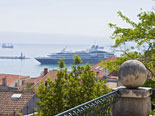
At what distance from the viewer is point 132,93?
7.51 meters

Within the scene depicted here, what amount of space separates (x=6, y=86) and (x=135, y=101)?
54.2 metres

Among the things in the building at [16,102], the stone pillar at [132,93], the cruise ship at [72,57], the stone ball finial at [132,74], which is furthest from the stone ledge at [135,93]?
the cruise ship at [72,57]

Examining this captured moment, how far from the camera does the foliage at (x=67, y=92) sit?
18828mm

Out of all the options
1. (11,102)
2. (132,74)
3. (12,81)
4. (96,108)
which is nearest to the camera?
(96,108)

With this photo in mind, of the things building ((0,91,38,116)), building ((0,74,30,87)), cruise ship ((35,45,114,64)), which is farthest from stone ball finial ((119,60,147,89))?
cruise ship ((35,45,114,64))

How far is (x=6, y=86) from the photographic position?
59.5 meters

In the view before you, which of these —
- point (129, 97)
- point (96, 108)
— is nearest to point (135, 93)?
point (129, 97)

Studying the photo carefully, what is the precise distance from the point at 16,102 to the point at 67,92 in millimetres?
16591

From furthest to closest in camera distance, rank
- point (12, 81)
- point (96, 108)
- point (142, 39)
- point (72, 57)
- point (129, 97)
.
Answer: point (72, 57)
point (12, 81)
point (142, 39)
point (129, 97)
point (96, 108)

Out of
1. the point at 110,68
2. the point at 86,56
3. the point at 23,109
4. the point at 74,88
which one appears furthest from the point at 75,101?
the point at 86,56

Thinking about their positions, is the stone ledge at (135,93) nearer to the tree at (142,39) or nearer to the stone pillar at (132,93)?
the stone pillar at (132,93)

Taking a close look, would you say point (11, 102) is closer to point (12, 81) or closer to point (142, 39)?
point (142, 39)

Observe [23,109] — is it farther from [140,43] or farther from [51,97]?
[140,43]

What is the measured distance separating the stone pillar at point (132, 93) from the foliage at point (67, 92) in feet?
36.6
